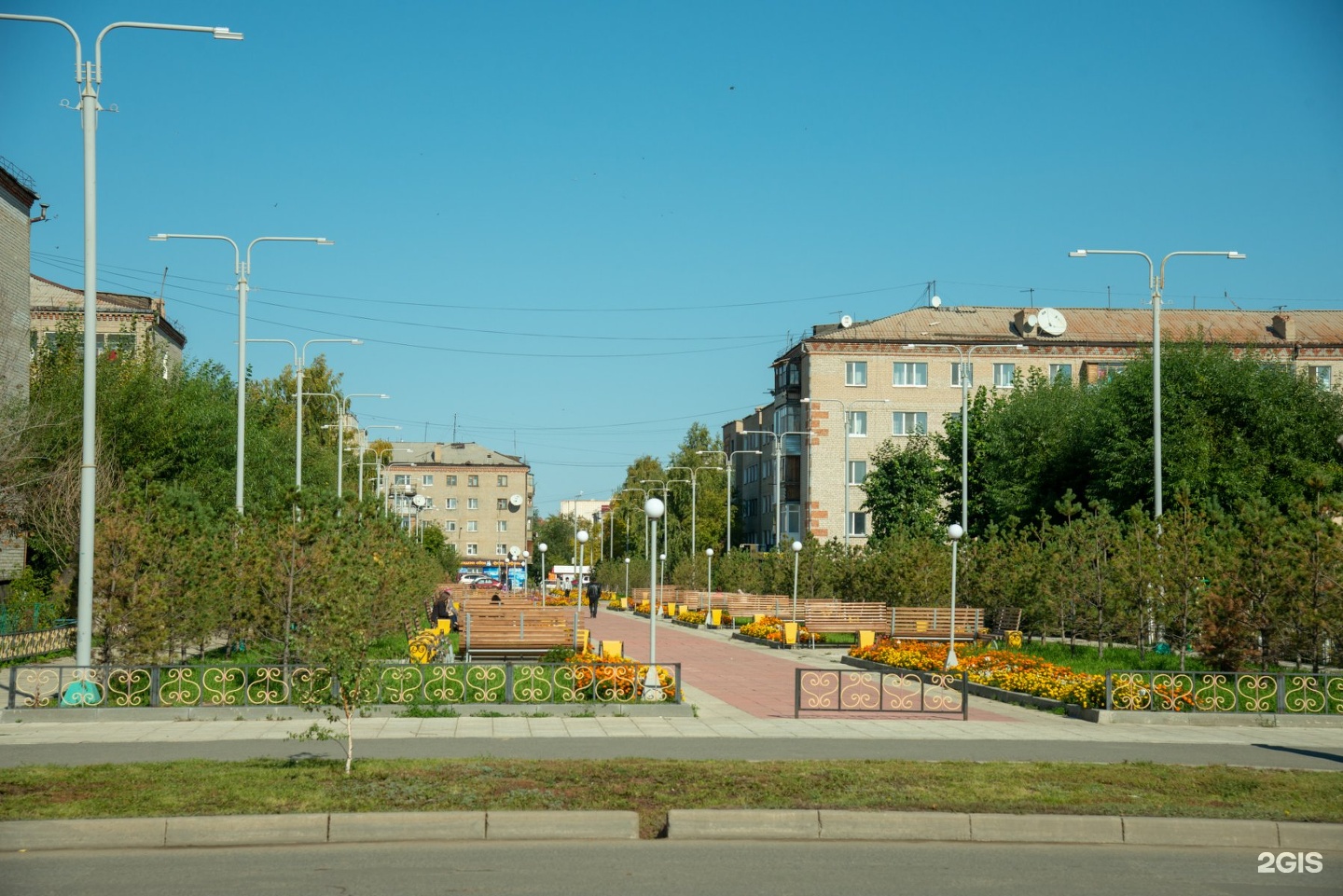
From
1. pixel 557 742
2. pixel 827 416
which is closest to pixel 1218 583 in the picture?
pixel 557 742

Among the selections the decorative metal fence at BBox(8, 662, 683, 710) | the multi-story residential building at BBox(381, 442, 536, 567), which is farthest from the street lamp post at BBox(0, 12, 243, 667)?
the multi-story residential building at BBox(381, 442, 536, 567)

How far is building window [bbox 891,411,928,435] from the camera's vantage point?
70.3 metres

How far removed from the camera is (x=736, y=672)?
26.7 m

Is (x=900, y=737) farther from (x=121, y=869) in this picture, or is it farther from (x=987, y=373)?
(x=987, y=373)

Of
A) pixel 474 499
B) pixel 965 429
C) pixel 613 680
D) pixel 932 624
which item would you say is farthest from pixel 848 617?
pixel 474 499

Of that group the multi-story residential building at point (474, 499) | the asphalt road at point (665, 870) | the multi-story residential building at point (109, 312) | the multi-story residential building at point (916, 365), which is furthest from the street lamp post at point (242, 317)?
the multi-story residential building at point (474, 499)

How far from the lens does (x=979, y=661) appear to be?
2358 cm

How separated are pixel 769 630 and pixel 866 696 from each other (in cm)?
1651

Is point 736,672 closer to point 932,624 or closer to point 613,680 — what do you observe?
point 613,680

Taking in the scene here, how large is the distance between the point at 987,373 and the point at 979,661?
1942 inches

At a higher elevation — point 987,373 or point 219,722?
point 987,373

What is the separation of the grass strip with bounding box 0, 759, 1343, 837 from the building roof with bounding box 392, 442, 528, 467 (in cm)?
12263

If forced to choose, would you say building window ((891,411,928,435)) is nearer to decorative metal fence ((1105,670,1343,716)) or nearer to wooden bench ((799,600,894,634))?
wooden bench ((799,600,894,634))

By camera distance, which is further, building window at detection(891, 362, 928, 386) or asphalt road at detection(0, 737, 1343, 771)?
building window at detection(891, 362, 928, 386)
